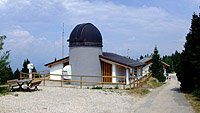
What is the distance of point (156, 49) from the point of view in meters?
32.8

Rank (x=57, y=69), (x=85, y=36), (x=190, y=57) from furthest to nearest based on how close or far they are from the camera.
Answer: (x=57, y=69) → (x=85, y=36) → (x=190, y=57)

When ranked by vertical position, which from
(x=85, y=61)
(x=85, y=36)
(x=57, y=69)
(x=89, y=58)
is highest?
(x=85, y=36)

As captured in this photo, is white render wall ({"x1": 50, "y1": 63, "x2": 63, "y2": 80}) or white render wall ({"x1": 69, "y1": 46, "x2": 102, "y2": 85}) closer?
white render wall ({"x1": 69, "y1": 46, "x2": 102, "y2": 85})

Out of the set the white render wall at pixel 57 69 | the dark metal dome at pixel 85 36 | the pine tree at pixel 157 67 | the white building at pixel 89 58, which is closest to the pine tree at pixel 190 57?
the white building at pixel 89 58

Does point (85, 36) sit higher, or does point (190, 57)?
point (85, 36)

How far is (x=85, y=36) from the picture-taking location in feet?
64.2

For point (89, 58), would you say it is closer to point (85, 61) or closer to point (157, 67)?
point (85, 61)

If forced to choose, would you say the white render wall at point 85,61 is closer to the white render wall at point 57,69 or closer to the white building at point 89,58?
the white building at point 89,58

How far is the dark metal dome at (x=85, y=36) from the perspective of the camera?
771 inches

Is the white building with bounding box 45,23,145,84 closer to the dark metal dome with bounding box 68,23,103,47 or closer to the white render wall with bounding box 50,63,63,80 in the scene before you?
the dark metal dome with bounding box 68,23,103,47

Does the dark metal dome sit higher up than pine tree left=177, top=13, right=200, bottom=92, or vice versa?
the dark metal dome

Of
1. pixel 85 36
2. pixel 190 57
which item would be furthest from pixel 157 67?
pixel 85 36

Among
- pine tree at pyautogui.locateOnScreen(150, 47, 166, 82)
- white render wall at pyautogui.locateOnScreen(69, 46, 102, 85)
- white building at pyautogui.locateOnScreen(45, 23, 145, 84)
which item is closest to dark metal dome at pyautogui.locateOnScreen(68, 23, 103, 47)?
white building at pyautogui.locateOnScreen(45, 23, 145, 84)

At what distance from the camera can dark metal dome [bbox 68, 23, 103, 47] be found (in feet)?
64.2
